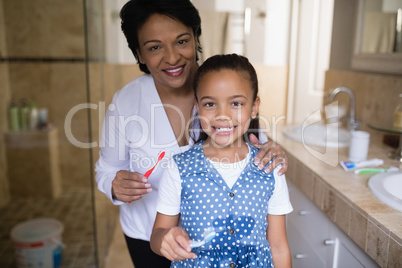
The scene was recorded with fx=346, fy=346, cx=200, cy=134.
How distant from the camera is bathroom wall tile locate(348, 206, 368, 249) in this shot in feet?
2.96

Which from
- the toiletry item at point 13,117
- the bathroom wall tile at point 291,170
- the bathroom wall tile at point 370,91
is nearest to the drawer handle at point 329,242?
the bathroom wall tile at point 291,170

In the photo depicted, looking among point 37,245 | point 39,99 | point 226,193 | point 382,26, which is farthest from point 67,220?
point 382,26

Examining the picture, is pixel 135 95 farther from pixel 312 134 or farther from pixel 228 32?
pixel 312 134

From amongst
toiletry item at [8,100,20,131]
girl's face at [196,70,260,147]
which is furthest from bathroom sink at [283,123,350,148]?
toiletry item at [8,100,20,131]

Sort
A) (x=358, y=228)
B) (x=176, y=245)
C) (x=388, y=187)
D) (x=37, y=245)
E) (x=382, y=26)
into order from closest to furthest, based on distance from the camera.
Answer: (x=176, y=245), (x=358, y=228), (x=388, y=187), (x=382, y=26), (x=37, y=245)

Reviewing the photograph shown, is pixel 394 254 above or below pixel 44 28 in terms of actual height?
below

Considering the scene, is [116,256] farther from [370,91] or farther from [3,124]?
[3,124]

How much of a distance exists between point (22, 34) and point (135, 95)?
245cm

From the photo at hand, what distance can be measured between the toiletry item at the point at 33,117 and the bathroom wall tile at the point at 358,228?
271 centimetres

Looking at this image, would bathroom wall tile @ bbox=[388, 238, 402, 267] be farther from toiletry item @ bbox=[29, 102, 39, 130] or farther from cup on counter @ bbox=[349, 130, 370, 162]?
toiletry item @ bbox=[29, 102, 39, 130]

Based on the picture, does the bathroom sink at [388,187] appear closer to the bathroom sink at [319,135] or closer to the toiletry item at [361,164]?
the toiletry item at [361,164]

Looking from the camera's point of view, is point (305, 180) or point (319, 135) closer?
point (305, 180)

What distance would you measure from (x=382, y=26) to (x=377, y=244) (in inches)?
47.1

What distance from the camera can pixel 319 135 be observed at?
5.60 feet
